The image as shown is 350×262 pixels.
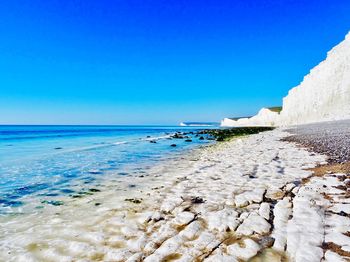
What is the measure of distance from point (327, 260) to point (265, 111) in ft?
429

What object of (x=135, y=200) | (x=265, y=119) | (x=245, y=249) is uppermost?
(x=265, y=119)

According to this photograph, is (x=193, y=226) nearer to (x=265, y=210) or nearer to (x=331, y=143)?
(x=265, y=210)

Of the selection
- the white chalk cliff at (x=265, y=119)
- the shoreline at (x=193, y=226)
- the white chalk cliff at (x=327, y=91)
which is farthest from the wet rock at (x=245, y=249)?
the white chalk cliff at (x=265, y=119)

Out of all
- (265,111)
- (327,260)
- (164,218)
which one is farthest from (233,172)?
(265,111)

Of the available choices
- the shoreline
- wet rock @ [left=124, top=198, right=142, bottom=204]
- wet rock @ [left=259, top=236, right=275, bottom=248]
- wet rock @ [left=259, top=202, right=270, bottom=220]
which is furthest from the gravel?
wet rock @ [left=124, top=198, right=142, bottom=204]

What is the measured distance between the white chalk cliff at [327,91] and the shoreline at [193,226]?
5319cm

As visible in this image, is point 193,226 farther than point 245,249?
Yes

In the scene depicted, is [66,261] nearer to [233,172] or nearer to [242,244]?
[242,244]

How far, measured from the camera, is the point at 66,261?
4.68 m

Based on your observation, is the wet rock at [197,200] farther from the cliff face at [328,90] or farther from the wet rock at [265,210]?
the cliff face at [328,90]

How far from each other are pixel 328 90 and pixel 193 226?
2661 inches

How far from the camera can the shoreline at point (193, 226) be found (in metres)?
4.64

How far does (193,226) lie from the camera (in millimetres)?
5656

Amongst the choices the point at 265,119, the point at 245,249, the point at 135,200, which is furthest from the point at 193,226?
the point at 265,119
